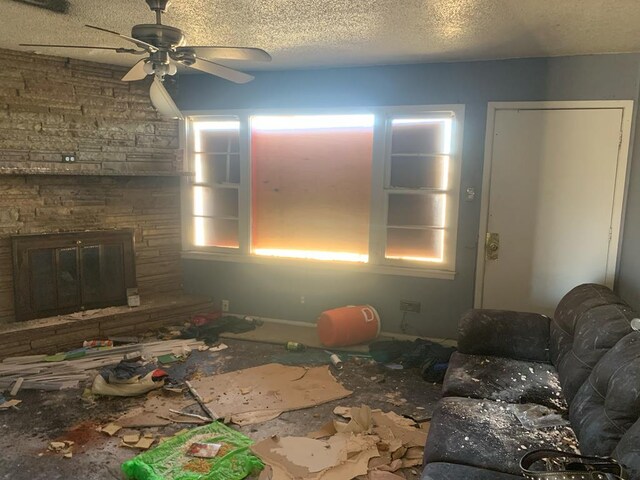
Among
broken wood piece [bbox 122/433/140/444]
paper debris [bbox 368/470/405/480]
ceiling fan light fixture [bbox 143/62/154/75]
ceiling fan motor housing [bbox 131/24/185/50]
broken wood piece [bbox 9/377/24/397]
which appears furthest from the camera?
broken wood piece [bbox 9/377/24/397]

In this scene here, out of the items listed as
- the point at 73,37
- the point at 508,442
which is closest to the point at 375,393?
the point at 508,442

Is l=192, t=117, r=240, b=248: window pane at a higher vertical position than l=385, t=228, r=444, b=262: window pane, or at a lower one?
higher

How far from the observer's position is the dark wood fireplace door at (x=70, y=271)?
164 inches

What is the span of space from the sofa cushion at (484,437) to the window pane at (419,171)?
2.28 m

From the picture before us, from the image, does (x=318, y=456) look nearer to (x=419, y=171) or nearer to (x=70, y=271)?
(x=419, y=171)

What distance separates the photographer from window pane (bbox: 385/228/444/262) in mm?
4375

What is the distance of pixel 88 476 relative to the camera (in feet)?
8.26

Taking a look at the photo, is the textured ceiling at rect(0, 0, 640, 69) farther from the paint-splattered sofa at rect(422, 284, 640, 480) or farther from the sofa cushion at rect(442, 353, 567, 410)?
the sofa cushion at rect(442, 353, 567, 410)

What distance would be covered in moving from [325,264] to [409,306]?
34.6 inches

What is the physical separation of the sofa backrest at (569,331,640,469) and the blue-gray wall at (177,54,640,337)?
57.7 inches

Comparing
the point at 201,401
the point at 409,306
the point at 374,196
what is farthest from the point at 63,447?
the point at 374,196

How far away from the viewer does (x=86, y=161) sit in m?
4.49

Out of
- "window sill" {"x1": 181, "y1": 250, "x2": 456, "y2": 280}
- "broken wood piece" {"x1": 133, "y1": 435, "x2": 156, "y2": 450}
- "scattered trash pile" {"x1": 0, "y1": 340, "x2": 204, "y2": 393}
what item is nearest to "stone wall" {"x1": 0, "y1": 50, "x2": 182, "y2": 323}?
"window sill" {"x1": 181, "y1": 250, "x2": 456, "y2": 280}

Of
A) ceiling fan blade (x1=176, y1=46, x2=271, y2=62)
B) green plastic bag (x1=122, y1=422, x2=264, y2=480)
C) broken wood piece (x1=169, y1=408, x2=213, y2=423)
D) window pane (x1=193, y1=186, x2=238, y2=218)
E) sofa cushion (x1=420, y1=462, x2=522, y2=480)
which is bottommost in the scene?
broken wood piece (x1=169, y1=408, x2=213, y2=423)
